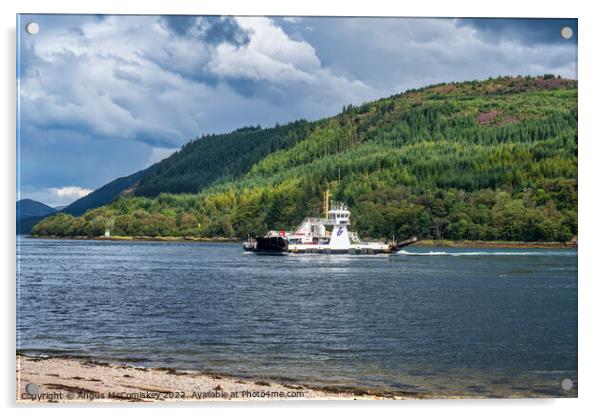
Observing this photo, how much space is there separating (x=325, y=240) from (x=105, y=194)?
15.3 m

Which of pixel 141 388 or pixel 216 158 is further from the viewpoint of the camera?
pixel 216 158

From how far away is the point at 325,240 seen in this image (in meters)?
27.2

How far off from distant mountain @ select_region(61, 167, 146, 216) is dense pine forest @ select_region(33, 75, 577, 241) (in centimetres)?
29

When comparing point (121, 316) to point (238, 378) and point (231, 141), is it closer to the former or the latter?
point (231, 141)

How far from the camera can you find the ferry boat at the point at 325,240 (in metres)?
19.9

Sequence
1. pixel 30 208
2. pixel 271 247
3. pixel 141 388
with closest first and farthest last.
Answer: pixel 141 388, pixel 30 208, pixel 271 247

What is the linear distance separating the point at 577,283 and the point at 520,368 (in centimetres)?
121

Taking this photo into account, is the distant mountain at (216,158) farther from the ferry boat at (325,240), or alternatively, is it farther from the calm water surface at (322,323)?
the ferry boat at (325,240)

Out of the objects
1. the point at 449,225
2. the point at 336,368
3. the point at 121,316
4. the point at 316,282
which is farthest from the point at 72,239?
the point at 336,368

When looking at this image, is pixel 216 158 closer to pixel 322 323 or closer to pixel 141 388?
pixel 322 323

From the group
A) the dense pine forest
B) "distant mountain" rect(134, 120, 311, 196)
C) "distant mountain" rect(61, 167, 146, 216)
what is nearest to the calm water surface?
"distant mountain" rect(61, 167, 146, 216)

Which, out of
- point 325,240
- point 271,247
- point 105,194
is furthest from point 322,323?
point 271,247

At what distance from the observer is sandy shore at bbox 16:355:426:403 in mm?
7848

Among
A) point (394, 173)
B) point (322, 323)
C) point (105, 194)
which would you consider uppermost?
point (394, 173)
